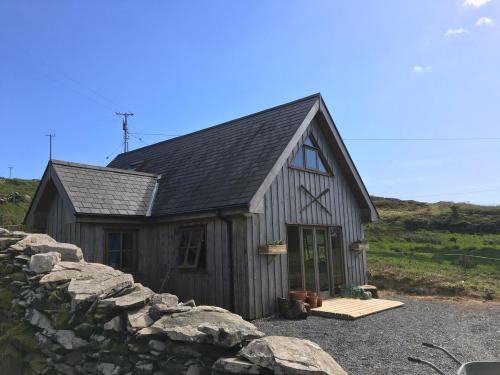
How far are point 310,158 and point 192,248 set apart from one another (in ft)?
15.5

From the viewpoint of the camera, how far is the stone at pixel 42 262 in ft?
21.9

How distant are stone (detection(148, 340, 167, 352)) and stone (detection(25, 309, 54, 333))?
1948mm

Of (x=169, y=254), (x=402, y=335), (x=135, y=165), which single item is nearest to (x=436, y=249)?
(x=135, y=165)

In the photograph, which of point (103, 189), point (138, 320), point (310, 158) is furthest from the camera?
point (310, 158)

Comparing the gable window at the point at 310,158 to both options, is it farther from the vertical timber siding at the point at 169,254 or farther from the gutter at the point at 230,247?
the vertical timber siding at the point at 169,254

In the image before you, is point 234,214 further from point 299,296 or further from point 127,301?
point 127,301

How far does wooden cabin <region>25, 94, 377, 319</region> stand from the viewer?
10695mm

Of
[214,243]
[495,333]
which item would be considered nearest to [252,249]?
[214,243]

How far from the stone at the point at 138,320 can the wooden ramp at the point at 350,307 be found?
6.55 metres

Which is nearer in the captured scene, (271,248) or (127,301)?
(127,301)

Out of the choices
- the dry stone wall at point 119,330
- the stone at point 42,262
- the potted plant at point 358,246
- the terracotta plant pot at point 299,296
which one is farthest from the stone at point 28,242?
the potted plant at point 358,246

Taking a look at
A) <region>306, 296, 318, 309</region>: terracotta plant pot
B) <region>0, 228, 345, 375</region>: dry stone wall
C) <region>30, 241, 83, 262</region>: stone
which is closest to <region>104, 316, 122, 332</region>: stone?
<region>0, 228, 345, 375</region>: dry stone wall

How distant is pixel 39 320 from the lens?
6125 millimetres

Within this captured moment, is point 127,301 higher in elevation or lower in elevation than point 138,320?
higher
